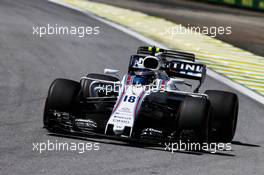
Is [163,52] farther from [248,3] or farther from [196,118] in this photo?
[248,3]

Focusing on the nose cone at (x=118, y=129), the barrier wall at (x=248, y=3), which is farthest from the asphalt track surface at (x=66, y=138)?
the barrier wall at (x=248, y=3)

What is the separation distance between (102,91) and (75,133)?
135 centimetres

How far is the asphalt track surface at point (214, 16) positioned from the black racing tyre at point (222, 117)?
39.9 feet

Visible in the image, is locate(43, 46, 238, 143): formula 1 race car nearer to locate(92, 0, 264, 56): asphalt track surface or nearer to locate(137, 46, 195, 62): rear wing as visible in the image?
locate(137, 46, 195, 62): rear wing

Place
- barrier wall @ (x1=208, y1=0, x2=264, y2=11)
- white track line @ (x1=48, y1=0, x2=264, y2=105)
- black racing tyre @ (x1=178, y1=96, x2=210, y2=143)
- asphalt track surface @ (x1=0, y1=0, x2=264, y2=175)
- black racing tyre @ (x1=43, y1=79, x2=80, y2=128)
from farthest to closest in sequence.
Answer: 1. barrier wall @ (x1=208, y1=0, x2=264, y2=11)
2. white track line @ (x1=48, y1=0, x2=264, y2=105)
3. black racing tyre @ (x1=43, y1=79, x2=80, y2=128)
4. black racing tyre @ (x1=178, y1=96, x2=210, y2=143)
5. asphalt track surface @ (x1=0, y1=0, x2=264, y2=175)

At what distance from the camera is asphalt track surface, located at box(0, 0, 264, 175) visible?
10.1 metres

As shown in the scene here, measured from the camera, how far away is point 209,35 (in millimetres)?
27172

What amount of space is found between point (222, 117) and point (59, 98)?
240 centimetres

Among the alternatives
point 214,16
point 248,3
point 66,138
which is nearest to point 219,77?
point 66,138

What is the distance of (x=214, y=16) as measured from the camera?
3406 cm

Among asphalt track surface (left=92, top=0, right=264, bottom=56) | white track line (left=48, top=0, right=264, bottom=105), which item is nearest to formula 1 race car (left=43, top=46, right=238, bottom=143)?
white track line (left=48, top=0, right=264, bottom=105)

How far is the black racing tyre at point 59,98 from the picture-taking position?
39.1 feet

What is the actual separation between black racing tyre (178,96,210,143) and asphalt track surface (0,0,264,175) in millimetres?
379

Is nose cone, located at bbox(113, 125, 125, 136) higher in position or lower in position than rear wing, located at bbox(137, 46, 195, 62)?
lower
